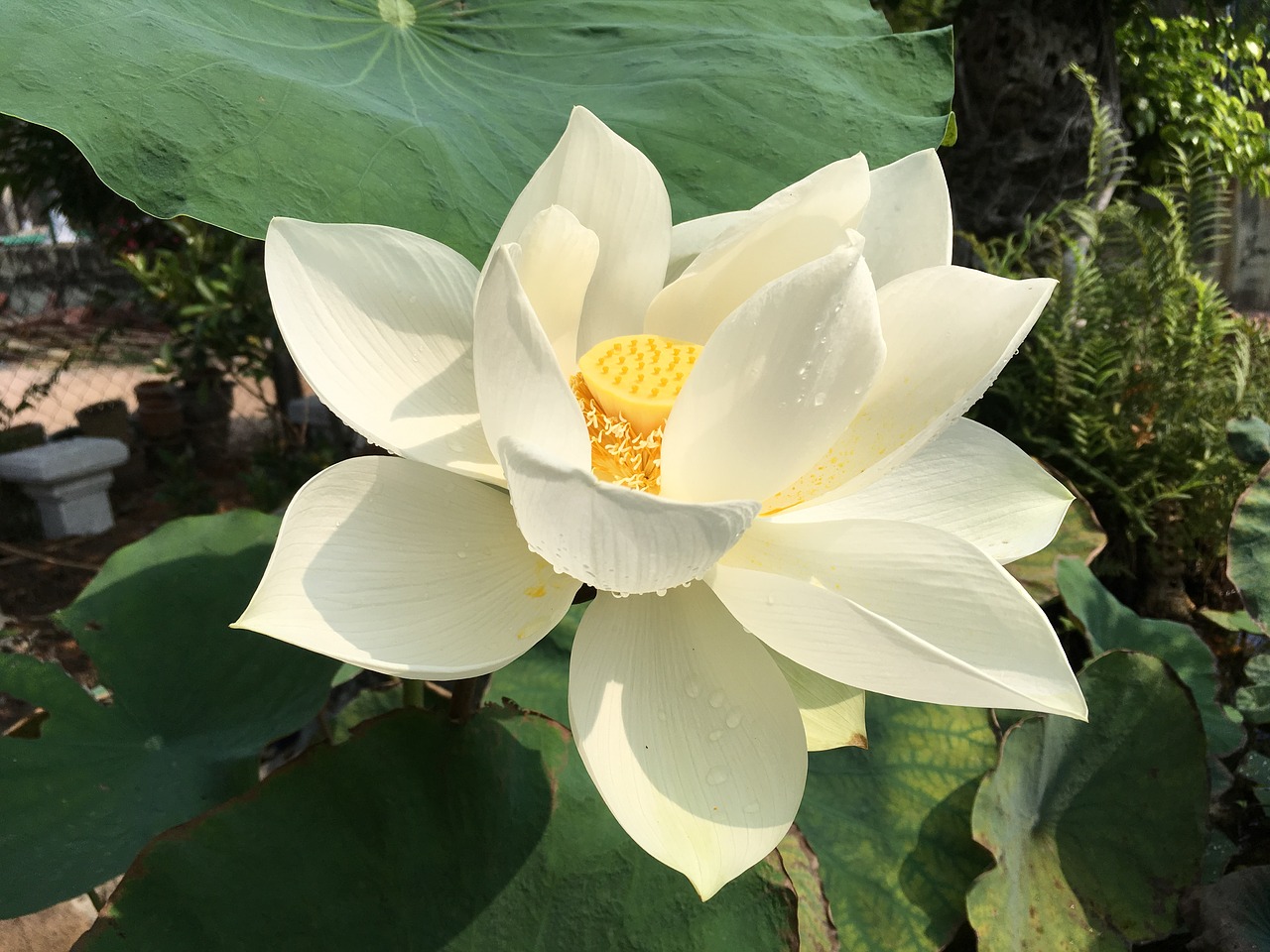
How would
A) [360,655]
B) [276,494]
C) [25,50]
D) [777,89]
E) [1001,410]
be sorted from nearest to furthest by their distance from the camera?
1. [360,655]
2. [25,50]
3. [777,89]
4. [1001,410]
5. [276,494]

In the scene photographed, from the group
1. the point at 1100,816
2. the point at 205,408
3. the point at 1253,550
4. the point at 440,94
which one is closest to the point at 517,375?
the point at 440,94

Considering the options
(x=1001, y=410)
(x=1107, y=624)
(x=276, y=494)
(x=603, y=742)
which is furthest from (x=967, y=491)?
(x=276, y=494)

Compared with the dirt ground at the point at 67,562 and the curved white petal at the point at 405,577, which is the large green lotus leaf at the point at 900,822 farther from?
the dirt ground at the point at 67,562

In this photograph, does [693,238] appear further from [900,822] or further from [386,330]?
[900,822]

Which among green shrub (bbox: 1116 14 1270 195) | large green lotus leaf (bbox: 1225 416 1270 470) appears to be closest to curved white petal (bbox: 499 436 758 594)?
large green lotus leaf (bbox: 1225 416 1270 470)

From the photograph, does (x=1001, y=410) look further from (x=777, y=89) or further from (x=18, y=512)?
(x=18, y=512)

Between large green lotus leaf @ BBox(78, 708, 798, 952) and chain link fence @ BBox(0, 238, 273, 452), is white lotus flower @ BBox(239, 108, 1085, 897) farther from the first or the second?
chain link fence @ BBox(0, 238, 273, 452)
